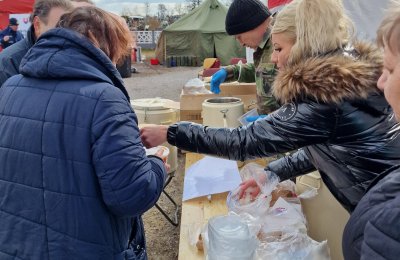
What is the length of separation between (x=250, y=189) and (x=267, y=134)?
0.44 metres

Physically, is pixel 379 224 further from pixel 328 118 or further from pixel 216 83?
pixel 216 83

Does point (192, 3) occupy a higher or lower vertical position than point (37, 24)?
lower

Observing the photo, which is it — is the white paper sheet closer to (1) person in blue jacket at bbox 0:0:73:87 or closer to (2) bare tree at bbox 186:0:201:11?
(1) person in blue jacket at bbox 0:0:73:87

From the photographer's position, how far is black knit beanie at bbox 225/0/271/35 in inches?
106

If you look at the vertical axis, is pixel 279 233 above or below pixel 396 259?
below

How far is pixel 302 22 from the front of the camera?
128 centimetres

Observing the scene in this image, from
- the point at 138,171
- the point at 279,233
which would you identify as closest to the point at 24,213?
the point at 138,171

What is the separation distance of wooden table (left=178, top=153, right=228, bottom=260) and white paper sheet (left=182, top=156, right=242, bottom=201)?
1.3 inches

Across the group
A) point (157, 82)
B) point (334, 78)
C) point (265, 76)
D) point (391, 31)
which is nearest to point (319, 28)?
point (334, 78)

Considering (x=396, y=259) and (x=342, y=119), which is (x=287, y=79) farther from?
(x=396, y=259)

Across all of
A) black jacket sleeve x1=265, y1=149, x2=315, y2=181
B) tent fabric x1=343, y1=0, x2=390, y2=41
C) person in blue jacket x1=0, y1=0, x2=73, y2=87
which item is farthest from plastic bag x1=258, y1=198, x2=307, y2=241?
tent fabric x1=343, y1=0, x2=390, y2=41

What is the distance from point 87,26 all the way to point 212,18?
621 inches

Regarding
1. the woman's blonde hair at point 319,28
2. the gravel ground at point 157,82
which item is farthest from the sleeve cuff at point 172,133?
the gravel ground at point 157,82

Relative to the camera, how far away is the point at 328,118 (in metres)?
1.16
